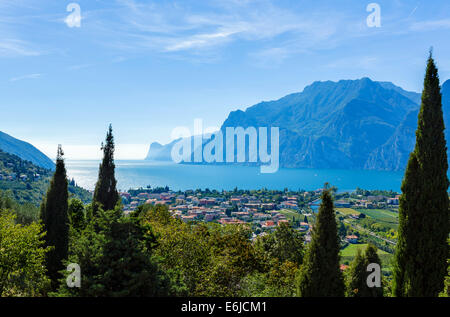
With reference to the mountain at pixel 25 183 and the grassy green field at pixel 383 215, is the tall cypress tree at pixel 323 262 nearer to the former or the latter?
the grassy green field at pixel 383 215

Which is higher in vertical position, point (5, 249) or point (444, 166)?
point (444, 166)

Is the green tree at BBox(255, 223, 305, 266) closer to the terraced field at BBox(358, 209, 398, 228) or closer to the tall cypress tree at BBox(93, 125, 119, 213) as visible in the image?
the tall cypress tree at BBox(93, 125, 119, 213)

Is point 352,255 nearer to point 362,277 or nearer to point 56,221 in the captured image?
point 362,277

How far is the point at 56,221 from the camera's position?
10641 mm

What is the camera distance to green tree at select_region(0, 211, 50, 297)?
8.45m

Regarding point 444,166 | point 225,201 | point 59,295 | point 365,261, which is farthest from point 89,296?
point 225,201

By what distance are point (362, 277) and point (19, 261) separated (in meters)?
9.75

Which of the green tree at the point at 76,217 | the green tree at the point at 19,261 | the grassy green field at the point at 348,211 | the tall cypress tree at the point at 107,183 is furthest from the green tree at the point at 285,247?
the grassy green field at the point at 348,211

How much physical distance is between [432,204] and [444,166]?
1.06m

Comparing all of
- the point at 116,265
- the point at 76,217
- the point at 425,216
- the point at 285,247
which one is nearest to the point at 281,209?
the point at 285,247

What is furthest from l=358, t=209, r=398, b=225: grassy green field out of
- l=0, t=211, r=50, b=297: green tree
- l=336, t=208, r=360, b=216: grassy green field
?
l=0, t=211, r=50, b=297: green tree

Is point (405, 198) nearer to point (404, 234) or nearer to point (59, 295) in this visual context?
point (404, 234)

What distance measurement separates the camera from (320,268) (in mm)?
6430

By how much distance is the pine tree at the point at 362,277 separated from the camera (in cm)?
809
